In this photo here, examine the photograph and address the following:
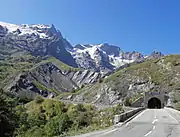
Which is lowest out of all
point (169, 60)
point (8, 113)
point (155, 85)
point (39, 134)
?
point (39, 134)

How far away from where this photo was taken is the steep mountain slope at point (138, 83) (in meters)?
105

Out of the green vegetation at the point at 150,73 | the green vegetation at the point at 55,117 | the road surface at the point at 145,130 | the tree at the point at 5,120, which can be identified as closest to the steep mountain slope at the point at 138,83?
the green vegetation at the point at 150,73

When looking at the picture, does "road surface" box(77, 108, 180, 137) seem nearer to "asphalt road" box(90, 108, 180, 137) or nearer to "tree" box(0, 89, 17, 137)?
"asphalt road" box(90, 108, 180, 137)

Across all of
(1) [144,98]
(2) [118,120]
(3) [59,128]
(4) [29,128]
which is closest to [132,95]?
(1) [144,98]

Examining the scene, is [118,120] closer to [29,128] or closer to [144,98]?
[29,128]

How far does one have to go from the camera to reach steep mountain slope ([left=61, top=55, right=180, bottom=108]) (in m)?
105

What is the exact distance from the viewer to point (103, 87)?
382ft

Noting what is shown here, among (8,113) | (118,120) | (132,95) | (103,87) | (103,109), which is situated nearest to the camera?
(118,120)

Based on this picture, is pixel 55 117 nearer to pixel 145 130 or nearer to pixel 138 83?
pixel 145 130

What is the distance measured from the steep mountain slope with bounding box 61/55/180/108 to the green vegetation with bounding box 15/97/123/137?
31.6 m

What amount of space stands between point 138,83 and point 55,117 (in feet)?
194

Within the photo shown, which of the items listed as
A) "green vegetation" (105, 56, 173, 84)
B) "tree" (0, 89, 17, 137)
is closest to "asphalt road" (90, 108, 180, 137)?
"tree" (0, 89, 17, 137)

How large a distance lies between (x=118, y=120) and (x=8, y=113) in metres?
18.8

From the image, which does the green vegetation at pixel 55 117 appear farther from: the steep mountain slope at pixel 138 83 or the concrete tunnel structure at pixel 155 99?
the steep mountain slope at pixel 138 83
